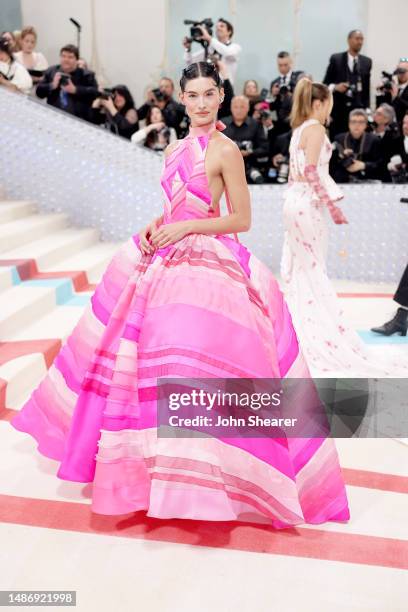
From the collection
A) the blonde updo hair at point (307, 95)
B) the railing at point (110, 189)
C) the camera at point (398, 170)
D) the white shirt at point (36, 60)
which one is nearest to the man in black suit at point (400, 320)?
the blonde updo hair at point (307, 95)

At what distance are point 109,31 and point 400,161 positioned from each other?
463 cm

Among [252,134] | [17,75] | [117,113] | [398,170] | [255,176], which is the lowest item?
[255,176]

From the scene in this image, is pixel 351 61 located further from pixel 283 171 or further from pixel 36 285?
pixel 36 285

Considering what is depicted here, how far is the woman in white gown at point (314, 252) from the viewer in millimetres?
3580

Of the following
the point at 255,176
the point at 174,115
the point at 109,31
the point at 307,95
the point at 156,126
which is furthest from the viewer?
the point at 109,31

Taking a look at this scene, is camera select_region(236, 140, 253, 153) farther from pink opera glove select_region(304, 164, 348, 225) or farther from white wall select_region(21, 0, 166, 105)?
white wall select_region(21, 0, 166, 105)

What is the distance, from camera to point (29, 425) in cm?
246

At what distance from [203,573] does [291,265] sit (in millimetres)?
2267

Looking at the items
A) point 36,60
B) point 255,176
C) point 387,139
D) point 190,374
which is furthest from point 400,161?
point 190,374

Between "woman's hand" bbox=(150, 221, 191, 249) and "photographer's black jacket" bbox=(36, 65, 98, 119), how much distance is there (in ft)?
16.6

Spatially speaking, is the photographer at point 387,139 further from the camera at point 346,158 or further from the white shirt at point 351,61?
the white shirt at point 351,61

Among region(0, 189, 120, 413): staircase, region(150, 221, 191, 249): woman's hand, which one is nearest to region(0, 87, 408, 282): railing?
region(0, 189, 120, 413): staircase

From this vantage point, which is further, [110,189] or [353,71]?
[353,71]

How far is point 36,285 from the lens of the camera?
4.43 meters
